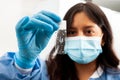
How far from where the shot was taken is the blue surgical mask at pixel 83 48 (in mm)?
1186

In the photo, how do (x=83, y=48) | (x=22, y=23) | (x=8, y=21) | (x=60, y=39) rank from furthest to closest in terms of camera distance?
(x=8, y=21) < (x=83, y=48) < (x=60, y=39) < (x=22, y=23)

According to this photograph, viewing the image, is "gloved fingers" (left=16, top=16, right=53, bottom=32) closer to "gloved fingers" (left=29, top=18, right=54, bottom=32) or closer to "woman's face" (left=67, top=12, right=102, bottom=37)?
"gloved fingers" (left=29, top=18, right=54, bottom=32)

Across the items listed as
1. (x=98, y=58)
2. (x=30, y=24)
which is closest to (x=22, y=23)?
(x=30, y=24)

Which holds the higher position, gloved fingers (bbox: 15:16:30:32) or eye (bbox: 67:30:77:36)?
gloved fingers (bbox: 15:16:30:32)

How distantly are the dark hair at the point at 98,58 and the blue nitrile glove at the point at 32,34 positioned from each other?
0.58ft

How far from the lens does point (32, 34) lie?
1.04 m

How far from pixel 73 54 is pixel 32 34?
0.26 m

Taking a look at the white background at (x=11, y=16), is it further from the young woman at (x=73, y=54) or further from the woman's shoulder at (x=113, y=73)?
the woman's shoulder at (x=113, y=73)

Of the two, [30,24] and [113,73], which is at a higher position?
[30,24]

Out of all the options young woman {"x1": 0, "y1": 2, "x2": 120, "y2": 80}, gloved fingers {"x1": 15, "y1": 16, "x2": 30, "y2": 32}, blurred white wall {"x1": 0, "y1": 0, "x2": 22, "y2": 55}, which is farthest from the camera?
blurred white wall {"x1": 0, "y1": 0, "x2": 22, "y2": 55}

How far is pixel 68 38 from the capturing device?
1.20 m

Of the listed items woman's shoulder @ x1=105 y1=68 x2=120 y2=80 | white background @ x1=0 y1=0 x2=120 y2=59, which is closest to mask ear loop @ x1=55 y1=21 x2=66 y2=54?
woman's shoulder @ x1=105 y1=68 x2=120 y2=80

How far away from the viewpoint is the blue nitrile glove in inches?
37.6

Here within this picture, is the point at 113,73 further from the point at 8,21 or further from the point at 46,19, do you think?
the point at 8,21
